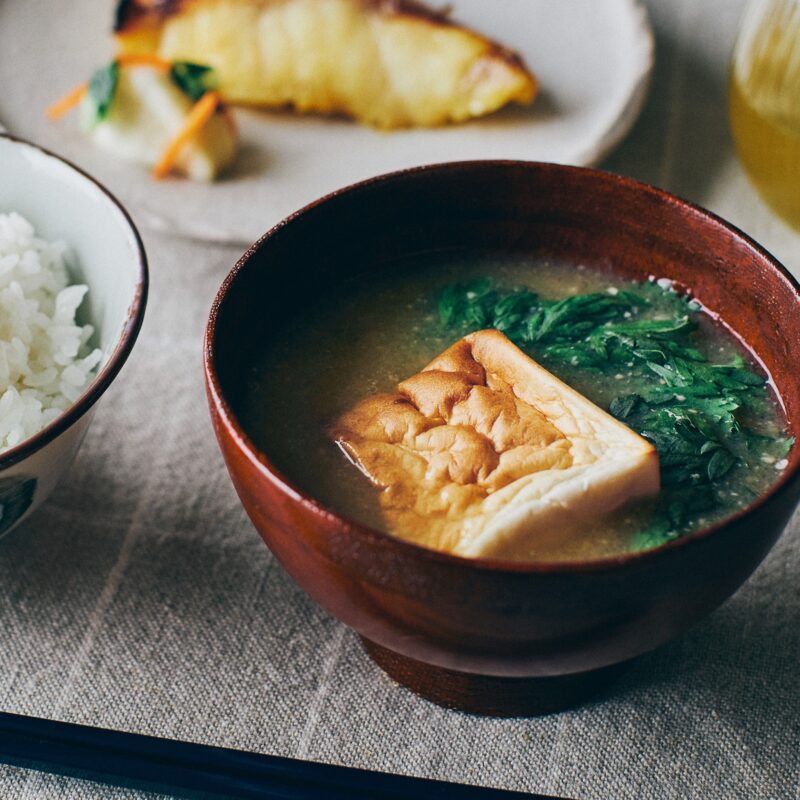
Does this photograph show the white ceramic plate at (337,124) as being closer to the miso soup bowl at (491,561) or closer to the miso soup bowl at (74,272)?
the miso soup bowl at (74,272)

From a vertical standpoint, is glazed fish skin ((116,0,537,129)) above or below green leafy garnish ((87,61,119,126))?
above

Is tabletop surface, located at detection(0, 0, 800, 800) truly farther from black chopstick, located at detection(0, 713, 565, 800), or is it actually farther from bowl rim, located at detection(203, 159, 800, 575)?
bowl rim, located at detection(203, 159, 800, 575)

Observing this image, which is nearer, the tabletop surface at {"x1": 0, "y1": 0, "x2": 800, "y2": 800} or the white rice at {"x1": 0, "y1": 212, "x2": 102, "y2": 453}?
the tabletop surface at {"x1": 0, "y1": 0, "x2": 800, "y2": 800}

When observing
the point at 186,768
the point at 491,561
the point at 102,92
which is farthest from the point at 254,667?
the point at 102,92

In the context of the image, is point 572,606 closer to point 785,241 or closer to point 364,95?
point 785,241

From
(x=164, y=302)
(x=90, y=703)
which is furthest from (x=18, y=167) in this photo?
(x=90, y=703)

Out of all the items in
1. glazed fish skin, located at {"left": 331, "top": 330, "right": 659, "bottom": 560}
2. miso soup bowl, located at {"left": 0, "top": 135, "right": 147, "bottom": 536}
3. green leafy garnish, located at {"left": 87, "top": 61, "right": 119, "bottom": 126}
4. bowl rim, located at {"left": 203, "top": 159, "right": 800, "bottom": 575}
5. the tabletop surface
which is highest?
bowl rim, located at {"left": 203, "top": 159, "right": 800, "bottom": 575}

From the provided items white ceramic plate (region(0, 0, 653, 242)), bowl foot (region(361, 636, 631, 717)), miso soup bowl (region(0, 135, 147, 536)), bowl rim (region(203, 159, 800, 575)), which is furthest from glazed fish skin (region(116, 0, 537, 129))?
bowl foot (region(361, 636, 631, 717))
